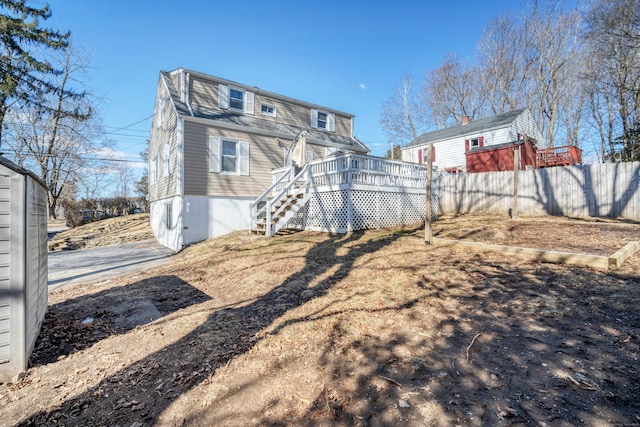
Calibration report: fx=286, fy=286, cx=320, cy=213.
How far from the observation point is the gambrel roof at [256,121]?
11.9 m

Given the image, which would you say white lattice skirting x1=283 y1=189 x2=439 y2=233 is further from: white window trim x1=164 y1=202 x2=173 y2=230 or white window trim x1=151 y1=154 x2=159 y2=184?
white window trim x1=151 y1=154 x2=159 y2=184

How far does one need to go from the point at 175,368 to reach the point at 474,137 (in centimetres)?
2453

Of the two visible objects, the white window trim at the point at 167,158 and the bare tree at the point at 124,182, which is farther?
the bare tree at the point at 124,182

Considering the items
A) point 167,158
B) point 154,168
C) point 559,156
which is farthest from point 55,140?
point 559,156

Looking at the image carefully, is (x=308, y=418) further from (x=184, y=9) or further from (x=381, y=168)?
(x=184, y=9)

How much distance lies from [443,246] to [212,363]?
541 cm

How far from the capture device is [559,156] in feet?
52.4

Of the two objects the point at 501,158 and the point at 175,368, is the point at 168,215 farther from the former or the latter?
the point at 501,158

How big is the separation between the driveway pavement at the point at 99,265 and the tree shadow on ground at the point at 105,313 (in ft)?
6.71

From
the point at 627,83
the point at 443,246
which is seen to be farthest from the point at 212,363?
the point at 627,83

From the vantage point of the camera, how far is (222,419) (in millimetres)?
2004

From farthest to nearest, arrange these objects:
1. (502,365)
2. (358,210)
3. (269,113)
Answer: (269,113), (358,210), (502,365)

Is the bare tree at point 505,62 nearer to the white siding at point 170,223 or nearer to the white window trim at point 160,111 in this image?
the white window trim at point 160,111

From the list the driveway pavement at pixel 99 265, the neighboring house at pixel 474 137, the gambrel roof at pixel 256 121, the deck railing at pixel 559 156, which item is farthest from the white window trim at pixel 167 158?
the deck railing at pixel 559 156
